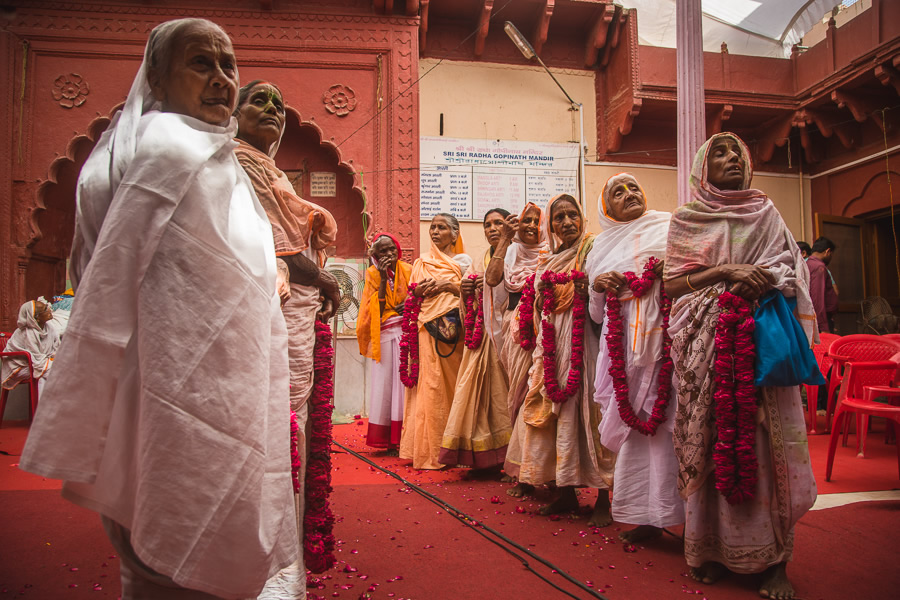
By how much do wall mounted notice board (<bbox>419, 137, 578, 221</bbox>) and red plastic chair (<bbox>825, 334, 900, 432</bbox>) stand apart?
15.2 ft

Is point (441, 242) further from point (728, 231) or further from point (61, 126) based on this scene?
point (61, 126)

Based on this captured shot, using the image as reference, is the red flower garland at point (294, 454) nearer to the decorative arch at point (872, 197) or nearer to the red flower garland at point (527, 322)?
the red flower garland at point (527, 322)

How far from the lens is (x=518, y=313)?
13.6 ft

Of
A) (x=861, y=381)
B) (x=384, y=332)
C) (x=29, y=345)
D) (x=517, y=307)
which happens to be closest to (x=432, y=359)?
(x=384, y=332)

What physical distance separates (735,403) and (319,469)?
5.80 feet

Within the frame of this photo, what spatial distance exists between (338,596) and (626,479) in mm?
1586

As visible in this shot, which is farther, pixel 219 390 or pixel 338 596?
pixel 338 596

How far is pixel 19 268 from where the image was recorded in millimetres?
7516

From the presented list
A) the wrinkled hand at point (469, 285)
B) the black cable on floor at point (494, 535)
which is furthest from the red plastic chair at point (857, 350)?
the black cable on floor at point (494, 535)

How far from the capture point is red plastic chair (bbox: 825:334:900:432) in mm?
5270

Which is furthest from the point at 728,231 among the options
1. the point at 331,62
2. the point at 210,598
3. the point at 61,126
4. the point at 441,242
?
the point at 61,126

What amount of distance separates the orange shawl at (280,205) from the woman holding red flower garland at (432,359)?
9.39 ft

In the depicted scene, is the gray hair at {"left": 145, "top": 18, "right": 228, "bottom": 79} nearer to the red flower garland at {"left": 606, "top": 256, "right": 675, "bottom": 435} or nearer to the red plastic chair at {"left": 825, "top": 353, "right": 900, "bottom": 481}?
the red flower garland at {"left": 606, "top": 256, "right": 675, "bottom": 435}

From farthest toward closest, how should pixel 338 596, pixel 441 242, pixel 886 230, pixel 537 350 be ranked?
1. pixel 886 230
2. pixel 441 242
3. pixel 537 350
4. pixel 338 596
